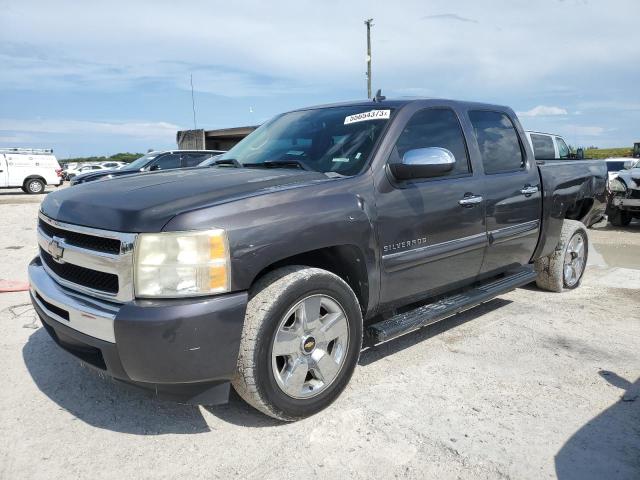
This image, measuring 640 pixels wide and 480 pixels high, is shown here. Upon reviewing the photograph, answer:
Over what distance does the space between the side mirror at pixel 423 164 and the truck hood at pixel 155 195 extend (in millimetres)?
483

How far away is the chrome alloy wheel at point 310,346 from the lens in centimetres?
262

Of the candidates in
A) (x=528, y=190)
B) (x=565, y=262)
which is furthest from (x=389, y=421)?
(x=565, y=262)

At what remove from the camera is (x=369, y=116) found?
3428 mm

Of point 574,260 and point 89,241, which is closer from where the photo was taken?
point 89,241

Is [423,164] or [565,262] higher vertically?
Result: [423,164]

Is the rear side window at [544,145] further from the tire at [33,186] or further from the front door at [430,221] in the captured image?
the tire at [33,186]

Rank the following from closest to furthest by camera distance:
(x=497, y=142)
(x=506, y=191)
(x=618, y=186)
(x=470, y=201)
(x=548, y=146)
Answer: (x=470, y=201), (x=506, y=191), (x=497, y=142), (x=618, y=186), (x=548, y=146)

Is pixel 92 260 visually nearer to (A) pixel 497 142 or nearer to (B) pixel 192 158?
(A) pixel 497 142

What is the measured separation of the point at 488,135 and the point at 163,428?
127 inches

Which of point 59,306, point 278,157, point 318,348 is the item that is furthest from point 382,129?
point 59,306

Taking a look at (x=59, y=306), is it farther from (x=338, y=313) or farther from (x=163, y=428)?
(x=338, y=313)

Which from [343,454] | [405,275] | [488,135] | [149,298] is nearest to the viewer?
[149,298]

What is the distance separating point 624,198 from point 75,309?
11603mm

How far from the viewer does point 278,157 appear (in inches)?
139
